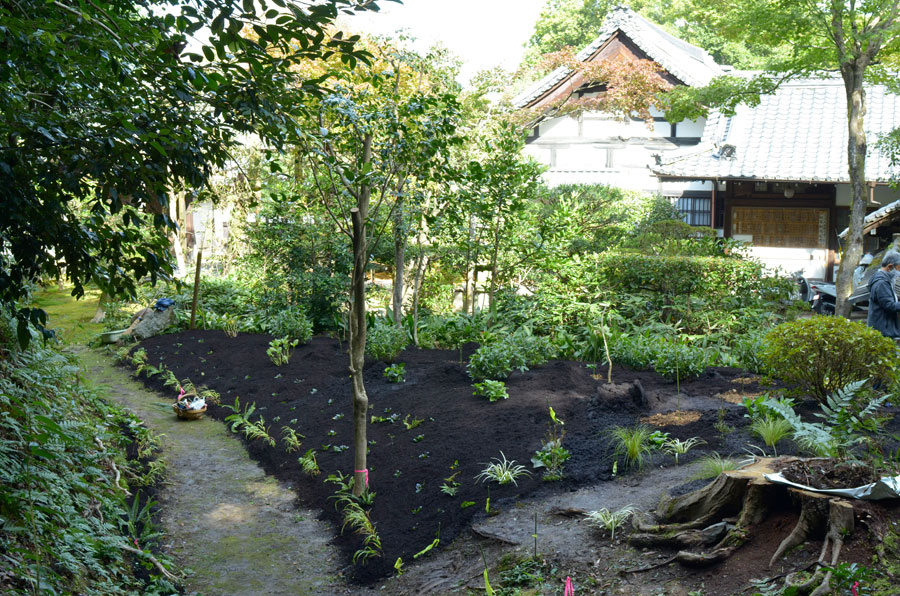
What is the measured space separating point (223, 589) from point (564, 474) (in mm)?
2668

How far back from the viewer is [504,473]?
6027mm

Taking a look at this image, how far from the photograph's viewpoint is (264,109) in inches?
170

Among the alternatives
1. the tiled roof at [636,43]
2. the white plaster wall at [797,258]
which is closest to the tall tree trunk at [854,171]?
the white plaster wall at [797,258]

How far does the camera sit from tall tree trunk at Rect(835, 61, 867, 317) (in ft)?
36.4

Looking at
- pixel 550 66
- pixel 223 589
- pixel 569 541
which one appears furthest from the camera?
pixel 550 66

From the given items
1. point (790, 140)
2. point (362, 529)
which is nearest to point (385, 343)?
point (362, 529)

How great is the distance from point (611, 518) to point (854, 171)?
8.69 m

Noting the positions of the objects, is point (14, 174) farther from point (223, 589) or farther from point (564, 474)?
point (564, 474)

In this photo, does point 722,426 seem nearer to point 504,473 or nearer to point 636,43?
point 504,473

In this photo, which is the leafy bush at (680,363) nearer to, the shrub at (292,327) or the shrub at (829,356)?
the shrub at (829,356)

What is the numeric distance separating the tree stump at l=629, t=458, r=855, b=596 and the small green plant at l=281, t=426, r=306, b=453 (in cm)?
417

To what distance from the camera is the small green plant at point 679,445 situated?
237 inches

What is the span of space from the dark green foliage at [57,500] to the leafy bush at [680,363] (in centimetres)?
548

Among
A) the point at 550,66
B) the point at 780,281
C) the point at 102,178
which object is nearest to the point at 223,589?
the point at 102,178
